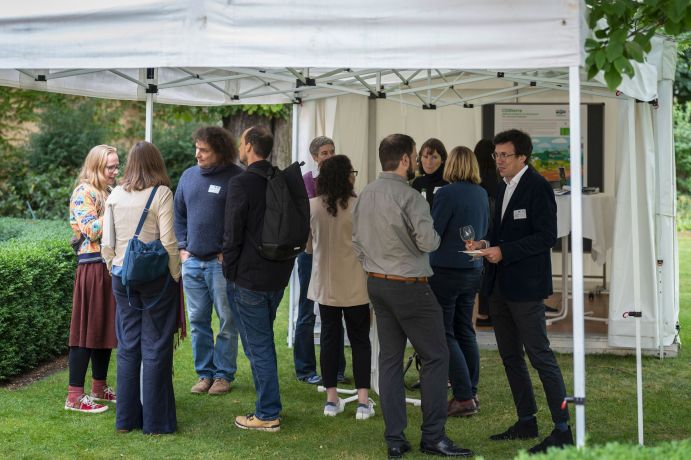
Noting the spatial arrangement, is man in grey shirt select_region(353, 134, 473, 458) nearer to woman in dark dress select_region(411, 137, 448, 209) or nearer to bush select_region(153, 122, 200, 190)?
woman in dark dress select_region(411, 137, 448, 209)

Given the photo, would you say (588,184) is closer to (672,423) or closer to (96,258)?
(672,423)

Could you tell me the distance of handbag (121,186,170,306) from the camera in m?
5.14

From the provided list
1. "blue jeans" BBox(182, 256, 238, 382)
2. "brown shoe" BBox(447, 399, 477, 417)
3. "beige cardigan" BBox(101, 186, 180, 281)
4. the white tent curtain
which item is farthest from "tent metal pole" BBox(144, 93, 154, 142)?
the white tent curtain

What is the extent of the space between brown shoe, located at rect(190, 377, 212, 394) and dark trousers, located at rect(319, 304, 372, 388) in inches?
43.0

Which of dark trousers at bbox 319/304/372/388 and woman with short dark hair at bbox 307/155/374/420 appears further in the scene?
dark trousers at bbox 319/304/372/388

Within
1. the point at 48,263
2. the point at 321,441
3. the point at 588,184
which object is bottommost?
the point at 321,441

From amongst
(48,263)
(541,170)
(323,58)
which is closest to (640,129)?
(541,170)

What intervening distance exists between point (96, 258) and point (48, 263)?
1.59 m

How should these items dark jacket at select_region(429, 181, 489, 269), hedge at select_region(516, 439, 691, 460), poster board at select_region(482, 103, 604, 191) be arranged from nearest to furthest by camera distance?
hedge at select_region(516, 439, 691, 460)
dark jacket at select_region(429, 181, 489, 269)
poster board at select_region(482, 103, 604, 191)

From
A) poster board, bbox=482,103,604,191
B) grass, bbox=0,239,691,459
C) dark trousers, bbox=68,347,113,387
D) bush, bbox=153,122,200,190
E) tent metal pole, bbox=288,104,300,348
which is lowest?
grass, bbox=0,239,691,459

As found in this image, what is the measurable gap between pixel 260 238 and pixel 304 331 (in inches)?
74.9

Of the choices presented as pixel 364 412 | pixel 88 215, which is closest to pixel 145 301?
pixel 88 215

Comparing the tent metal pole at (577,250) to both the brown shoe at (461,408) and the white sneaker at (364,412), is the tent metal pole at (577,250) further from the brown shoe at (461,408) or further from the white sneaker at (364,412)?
the white sneaker at (364,412)

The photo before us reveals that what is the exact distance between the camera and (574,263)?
4.09 meters
